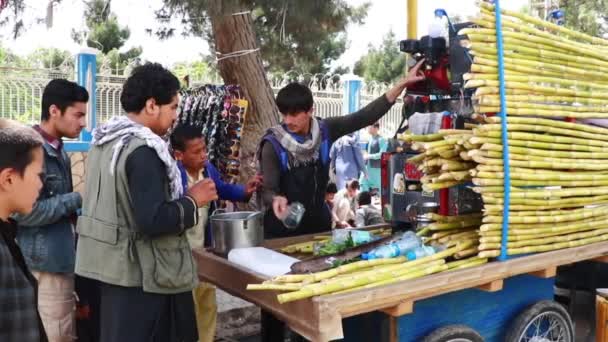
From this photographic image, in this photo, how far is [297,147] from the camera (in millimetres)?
3520

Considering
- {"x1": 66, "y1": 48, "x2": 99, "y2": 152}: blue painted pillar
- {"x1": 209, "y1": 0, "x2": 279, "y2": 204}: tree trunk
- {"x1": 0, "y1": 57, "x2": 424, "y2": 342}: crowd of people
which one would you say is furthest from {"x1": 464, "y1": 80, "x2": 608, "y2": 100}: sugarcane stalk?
{"x1": 66, "y1": 48, "x2": 99, "y2": 152}: blue painted pillar

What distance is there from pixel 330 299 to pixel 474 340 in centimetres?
88

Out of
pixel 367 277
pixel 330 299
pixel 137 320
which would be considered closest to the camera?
pixel 330 299

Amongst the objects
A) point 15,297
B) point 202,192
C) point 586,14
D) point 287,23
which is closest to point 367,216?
point 287,23

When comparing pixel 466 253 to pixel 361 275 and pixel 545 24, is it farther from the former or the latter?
pixel 545 24

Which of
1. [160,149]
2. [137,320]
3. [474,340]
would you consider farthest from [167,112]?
[474,340]

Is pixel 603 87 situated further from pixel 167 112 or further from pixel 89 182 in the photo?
pixel 89 182

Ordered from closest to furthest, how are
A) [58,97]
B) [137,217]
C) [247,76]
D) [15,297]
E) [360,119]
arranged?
[15,297] < [137,217] < [58,97] < [360,119] < [247,76]

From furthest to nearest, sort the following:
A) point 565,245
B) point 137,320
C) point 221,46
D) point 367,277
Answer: point 221,46 → point 565,245 → point 137,320 → point 367,277

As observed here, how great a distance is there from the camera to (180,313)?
2553 mm

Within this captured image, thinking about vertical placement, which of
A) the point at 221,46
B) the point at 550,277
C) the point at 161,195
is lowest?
the point at 550,277

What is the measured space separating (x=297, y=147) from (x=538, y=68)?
1.41m

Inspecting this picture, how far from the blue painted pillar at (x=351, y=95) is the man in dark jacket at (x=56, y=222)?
32.1 feet

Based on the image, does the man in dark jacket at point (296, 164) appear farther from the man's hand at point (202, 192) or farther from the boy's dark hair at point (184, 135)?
the man's hand at point (202, 192)
